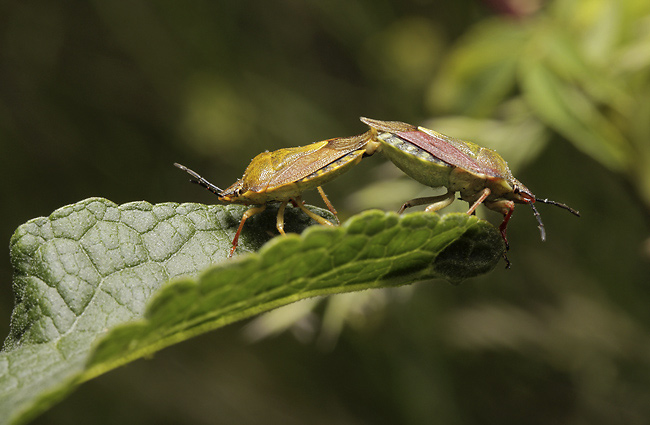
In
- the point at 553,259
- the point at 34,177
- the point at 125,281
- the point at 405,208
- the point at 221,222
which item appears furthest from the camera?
the point at 34,177

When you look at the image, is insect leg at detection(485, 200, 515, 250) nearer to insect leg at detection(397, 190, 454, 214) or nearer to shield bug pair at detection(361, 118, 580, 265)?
shield bug pair at detection(361, 118, 580, 265)

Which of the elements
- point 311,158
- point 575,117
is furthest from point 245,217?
point 575,117

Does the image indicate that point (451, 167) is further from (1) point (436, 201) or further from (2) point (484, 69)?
(2) point (484, 69)

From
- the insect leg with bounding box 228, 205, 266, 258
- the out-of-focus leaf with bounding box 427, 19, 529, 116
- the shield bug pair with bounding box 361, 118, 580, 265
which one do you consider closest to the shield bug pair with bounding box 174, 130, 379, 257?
the insect leg with bounding box 228, 205, 266, 258

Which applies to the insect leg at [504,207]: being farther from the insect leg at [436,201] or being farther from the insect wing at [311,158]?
the insect wing at [311,158]

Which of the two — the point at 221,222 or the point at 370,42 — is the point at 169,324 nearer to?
the point at 221,222

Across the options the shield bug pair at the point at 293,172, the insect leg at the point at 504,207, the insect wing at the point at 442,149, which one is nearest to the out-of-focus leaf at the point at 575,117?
the insect leg at the point at 504,207

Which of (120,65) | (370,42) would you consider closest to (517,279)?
(370,42)
